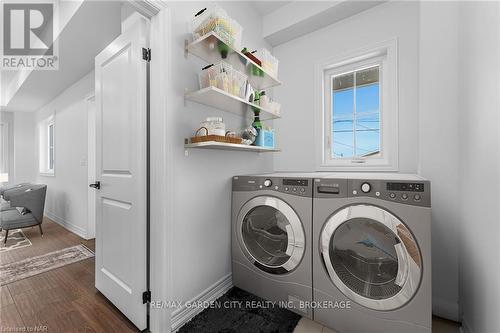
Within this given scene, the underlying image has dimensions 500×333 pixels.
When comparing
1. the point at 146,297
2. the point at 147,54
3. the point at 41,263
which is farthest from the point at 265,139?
the point at 41,263

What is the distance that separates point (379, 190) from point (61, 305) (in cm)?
239

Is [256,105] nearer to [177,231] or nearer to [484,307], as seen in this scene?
[177,231]

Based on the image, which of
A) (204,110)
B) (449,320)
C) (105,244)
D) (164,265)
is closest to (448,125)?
(449,320)

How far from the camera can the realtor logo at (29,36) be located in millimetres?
2254

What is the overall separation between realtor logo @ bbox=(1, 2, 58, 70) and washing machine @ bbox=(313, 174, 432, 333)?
10.6 ft

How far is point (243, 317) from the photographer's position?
152 centimetres

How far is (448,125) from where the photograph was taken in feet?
4.97

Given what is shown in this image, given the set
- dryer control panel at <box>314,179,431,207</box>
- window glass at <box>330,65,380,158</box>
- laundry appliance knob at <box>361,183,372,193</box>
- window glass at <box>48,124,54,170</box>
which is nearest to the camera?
dryer control panel at <box>314,179,431,207</box>

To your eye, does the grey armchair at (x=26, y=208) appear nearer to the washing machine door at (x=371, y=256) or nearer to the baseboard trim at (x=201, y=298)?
the baseboard trim at (x=201, y=298)

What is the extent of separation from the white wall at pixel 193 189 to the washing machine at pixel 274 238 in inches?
5.6

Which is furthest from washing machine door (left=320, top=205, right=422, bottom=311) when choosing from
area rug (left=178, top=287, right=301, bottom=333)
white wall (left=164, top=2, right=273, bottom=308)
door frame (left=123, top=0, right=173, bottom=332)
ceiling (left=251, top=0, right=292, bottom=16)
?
ceiling (left=251, top=0, right=292, bottom=16)

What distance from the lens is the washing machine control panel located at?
1.49 meters

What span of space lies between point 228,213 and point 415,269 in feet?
4.20

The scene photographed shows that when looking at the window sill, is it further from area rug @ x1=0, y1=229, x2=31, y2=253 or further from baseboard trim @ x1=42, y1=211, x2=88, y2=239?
area rug @ x1=0, y1=229, x2=31, y2=253
